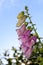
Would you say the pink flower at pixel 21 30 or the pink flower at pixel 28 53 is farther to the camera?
the pink flower at pixel 21 30

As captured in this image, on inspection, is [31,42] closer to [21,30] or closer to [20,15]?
[21,30]

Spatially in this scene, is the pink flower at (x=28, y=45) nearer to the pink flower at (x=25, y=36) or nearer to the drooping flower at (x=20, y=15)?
the pink flower at (x=25, y=36)

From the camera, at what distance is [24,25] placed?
152 cm

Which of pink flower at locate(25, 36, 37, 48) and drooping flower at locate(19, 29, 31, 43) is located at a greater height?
drooping flower at locate(19, 29, 31, 43)

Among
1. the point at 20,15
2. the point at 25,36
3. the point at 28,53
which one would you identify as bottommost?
the point at 28,53

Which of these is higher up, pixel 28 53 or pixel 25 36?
pixel 25 36

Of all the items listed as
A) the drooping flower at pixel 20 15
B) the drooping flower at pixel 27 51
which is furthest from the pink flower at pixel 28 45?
the drooping flower at pixel 20 15

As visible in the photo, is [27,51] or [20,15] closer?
[27,51]

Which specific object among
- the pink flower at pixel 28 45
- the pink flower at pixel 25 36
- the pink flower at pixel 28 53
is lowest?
the pink flower at pixel 28 53

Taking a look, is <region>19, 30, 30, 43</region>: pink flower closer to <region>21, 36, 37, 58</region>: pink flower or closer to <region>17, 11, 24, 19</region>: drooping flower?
<region>21, 36, 37, 58</region>: pink flower

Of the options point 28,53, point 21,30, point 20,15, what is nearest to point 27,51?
point 28,53

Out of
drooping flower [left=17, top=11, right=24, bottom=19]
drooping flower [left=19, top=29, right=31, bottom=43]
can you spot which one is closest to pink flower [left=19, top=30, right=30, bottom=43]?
drooping flower [left=19, top=29, right=31, bottom=43]

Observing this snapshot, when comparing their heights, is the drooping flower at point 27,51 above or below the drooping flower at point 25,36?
below

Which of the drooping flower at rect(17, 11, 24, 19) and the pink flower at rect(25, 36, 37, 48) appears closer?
the pink flower at rect(25, 36, 37, 48)
